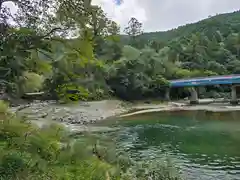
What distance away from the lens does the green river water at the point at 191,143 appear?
44.0 ft

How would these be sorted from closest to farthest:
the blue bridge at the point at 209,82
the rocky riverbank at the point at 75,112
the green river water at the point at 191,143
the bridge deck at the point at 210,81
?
the green river water at the point at 191,143 → the rocky riverbank at the point at 75,112 → the blue bridge at the point at 209,82 → the bridge deck at the point at 210,81

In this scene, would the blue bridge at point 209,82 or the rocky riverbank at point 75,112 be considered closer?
the rocky riverbank at point 75,112

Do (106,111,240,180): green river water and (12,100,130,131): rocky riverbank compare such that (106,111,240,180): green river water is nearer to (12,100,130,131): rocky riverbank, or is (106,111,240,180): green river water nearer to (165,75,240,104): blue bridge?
(12,100,130,131): rocky riverbank

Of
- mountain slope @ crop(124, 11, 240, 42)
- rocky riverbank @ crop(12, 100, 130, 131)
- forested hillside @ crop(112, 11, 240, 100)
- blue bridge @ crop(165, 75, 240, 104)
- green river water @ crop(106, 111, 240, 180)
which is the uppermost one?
mountain slope @ crop(124, 11, 240, 42)

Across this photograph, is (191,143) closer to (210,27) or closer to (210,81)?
(210,81)

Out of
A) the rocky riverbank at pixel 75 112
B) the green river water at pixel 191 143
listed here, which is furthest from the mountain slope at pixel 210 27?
the green river water at pixel 191 143

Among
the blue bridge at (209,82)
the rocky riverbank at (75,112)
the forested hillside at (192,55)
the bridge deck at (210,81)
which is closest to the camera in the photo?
the rocky riverbank at (75,112)

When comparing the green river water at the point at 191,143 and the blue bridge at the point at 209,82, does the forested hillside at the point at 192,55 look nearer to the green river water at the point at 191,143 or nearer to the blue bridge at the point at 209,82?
the blue bridge at the point at 209,82

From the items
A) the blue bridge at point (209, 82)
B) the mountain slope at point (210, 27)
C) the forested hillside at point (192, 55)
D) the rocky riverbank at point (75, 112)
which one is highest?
the mountain slope at point (210, 27)

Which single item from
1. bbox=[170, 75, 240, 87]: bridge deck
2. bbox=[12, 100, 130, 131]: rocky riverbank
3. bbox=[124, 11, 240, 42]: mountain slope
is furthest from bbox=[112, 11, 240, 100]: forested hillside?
bbox=[12, 100, 130, 131]: rocky riverbank

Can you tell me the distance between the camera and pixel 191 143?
1870cm

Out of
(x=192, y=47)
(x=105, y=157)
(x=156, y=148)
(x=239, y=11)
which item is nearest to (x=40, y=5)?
(x=105, y=157)

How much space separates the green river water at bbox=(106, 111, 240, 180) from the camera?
1341 centimetres

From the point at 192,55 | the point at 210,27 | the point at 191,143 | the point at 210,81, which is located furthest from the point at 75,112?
the point at 210,27
